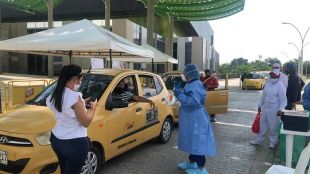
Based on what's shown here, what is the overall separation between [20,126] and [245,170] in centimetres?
376

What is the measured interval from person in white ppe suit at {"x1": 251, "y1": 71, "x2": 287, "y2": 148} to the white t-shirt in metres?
4.83

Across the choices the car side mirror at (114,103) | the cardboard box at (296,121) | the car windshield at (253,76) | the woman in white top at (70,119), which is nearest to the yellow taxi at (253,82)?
the car windshield at (253,76)

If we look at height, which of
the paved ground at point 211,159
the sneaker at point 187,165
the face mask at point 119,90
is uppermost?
the face mask at point 119,90

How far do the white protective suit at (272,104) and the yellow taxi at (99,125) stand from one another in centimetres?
204

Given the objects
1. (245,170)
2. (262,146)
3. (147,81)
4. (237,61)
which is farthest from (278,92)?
(237,61)

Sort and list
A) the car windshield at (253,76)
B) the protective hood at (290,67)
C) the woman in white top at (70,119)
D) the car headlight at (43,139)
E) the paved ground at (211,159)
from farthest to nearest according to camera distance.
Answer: the car windshield at (253,76) → the protective hood at (290,67) → the paved ground at (211,159) → the car headlight at (43,139) → the woman in white top at (70,119)

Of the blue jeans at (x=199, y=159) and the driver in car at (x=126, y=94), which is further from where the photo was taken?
the driver in car at (x=126, y=94)

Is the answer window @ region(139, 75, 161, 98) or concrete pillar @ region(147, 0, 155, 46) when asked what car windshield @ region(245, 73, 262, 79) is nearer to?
concrete pillar @ region(147, 0, 155, 46)

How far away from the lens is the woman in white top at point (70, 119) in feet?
11.5

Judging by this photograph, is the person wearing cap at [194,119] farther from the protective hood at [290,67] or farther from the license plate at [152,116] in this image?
the protective hood at [290,67]

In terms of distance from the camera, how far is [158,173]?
19.2 feet

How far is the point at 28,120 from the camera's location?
4871 mm

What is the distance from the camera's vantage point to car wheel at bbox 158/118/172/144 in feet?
25.3

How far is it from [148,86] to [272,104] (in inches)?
103
